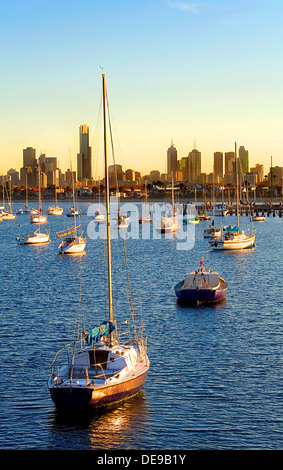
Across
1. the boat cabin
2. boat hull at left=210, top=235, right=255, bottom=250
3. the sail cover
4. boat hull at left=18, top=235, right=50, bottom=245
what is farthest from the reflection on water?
boat hull at left=18, top=235, right=50, bottom=245

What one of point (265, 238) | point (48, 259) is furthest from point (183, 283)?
point (265, 238)

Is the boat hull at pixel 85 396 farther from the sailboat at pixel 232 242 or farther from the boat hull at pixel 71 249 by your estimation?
the sailboat at pixel 232 242

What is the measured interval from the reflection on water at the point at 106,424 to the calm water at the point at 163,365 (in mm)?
42

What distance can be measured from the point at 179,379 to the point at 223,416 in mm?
5136

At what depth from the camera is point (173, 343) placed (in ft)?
141

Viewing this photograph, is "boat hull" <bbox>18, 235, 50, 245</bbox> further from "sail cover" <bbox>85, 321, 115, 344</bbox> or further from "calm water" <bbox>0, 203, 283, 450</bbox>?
"sail cover" <bbox>85, 321, 115, 344</bbox>

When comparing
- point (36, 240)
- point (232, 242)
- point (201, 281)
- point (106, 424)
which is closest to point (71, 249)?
point (36, 240)

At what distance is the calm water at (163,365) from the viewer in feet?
94.2

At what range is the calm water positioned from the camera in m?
Answer: 28.7

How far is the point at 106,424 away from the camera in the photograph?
29.4 metres

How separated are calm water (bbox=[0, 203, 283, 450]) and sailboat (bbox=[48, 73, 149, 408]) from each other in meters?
0.88
